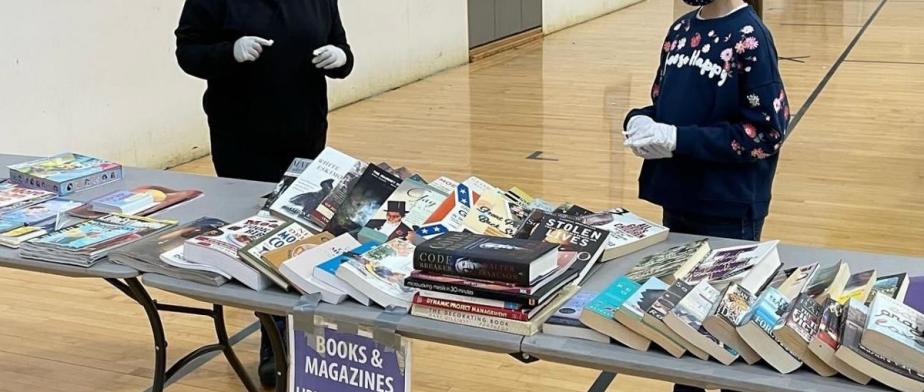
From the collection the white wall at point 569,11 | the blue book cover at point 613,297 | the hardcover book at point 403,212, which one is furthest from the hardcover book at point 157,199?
the white wall at point 569,11

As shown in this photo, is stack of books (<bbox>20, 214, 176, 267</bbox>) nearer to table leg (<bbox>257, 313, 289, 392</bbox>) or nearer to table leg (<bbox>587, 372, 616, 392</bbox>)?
table leg (<bbox>257, 313, 289, 392</bbox>)

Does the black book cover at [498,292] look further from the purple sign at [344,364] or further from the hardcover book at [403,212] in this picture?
the hardcover book at [403,212]

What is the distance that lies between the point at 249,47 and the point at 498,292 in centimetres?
132

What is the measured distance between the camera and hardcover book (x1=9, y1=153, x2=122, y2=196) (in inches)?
Result: 103

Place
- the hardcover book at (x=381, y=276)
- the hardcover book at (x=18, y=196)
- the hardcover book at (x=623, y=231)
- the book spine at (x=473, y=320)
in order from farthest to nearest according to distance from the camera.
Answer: the hardcover book at (x=18, y=196) → the hardcover book at (x=623, y=231) → the hardcover book at (x=381, y=276) → the book spine at (x=473, y=320)

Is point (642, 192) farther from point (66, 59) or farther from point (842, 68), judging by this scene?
point (842, 68)

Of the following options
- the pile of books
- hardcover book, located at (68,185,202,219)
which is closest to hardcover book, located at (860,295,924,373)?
the pile of books

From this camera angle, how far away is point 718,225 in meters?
2.34

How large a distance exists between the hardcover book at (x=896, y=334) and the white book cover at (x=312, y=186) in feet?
3.84

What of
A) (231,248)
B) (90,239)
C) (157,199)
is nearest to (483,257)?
(231,248)

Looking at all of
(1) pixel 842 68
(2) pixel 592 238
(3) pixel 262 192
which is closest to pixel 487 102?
(1) pixel 842 68

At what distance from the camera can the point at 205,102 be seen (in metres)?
3.08

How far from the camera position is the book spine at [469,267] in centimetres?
175

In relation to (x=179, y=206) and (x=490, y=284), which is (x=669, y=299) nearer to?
(x=490, y=284)
